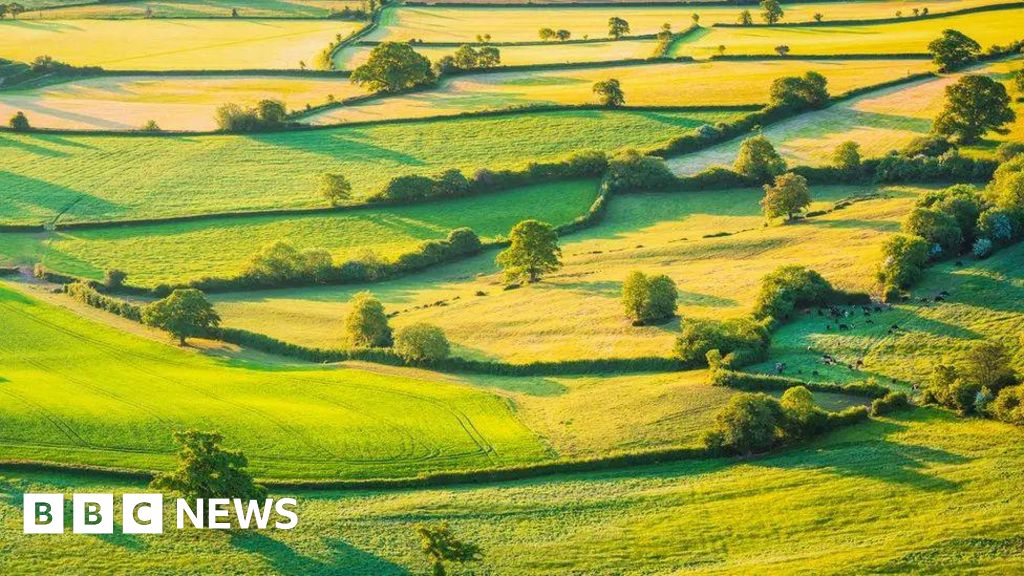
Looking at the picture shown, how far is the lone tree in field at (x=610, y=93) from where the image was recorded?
17400 centimetres

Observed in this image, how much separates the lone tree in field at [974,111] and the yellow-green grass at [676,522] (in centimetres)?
7501

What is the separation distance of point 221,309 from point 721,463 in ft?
191

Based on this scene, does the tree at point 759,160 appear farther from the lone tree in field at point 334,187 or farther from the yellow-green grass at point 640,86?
the lone tree in field at point 334,187

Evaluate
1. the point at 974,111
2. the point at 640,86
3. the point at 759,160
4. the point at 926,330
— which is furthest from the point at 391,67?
the point at 926,330

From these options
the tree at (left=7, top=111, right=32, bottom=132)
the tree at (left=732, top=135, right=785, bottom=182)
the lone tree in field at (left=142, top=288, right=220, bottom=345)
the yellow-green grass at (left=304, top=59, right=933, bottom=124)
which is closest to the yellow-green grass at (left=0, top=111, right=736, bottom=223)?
the tree at (left=7, top=111, right=32, bottom=132)

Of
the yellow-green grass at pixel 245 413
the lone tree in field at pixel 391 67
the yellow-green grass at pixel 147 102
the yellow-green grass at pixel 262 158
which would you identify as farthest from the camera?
the lone tree in field at pixel 391 67

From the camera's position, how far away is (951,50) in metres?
178

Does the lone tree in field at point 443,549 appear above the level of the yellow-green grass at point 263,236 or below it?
below

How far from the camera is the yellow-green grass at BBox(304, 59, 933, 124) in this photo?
17812 centimetres

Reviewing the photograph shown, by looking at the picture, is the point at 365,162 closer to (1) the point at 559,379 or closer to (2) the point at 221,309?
(2) the point at 221,309

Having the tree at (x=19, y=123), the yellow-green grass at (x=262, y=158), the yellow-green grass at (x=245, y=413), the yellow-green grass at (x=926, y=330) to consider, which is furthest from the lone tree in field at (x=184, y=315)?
the tree at (x=19, y=123)

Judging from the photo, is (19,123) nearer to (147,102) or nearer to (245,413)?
(147,102)

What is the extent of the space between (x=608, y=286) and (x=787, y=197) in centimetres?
2490

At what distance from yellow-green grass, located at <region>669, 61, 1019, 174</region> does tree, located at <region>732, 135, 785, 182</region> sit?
17.1ft
